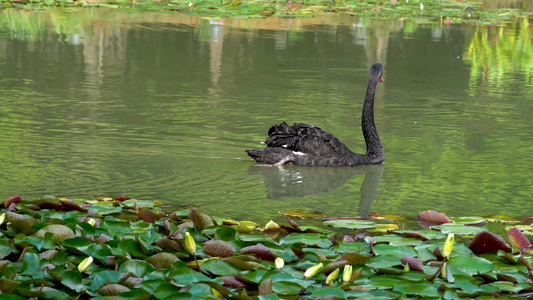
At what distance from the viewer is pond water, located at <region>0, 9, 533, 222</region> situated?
6227 mm

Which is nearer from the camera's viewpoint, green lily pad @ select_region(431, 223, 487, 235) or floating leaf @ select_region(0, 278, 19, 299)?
floating leaf @ select_region(0, 278, 19, 299)

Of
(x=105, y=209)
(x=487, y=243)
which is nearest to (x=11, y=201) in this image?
(x=105, y=209)

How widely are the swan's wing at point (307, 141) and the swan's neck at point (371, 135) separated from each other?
297 mm

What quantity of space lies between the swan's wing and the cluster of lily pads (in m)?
2.22

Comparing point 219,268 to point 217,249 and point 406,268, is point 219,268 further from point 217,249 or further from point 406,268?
point 406,268

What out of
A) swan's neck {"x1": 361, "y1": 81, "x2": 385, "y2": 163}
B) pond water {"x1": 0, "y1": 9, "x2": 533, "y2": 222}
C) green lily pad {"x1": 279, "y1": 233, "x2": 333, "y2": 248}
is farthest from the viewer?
swan's neck {"x1": 361, "y1": 81, "x2": 385, "y2": 163}

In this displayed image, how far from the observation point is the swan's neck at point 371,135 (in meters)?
7.34

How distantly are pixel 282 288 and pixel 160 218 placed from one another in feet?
4.68

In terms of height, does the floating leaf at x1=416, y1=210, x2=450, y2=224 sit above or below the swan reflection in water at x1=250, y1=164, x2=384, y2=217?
above

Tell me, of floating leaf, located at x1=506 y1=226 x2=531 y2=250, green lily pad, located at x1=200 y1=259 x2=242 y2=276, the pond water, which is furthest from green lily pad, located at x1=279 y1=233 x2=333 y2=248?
floating leaf, located at x1=506 y1=226 x2=531 y2=250

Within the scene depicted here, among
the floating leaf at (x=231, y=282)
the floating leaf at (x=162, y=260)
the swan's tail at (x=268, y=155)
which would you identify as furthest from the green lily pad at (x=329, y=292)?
the swan's tail at (x=268, y=155)

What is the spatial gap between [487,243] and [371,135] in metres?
A: 3.23

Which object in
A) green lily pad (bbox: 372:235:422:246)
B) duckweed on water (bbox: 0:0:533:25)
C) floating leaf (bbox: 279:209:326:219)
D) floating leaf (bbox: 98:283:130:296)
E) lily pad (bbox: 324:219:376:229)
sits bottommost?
floating leaf (bbox: 279:209:326:219)

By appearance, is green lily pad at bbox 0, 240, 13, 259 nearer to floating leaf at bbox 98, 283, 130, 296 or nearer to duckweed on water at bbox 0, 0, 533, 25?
floating leaf at bbox 98, 283, 130, 296
